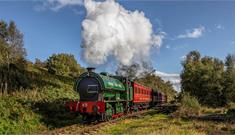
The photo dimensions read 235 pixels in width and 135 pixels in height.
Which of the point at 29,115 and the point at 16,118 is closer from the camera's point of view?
the point at 16,118

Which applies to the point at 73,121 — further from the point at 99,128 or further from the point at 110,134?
the point at 110,134

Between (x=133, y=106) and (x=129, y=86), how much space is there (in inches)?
111

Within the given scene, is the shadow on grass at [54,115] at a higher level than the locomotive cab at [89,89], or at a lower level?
lower

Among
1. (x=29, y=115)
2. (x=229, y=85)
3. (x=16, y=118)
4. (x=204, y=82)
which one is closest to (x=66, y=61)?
(x=204, y=82)

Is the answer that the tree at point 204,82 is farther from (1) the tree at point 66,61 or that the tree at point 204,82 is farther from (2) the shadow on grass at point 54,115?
(1) the tree at point 66,61

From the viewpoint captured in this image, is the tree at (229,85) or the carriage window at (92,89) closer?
the carriage window at (92,89)

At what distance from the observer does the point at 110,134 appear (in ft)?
52.6

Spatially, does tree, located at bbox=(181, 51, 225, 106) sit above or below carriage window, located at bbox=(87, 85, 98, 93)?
above

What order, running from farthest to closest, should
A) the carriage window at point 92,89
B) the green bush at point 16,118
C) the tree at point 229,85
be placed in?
the tree at point 229,85 < the carriage window at point 92,89 < the green bush at point 16,118

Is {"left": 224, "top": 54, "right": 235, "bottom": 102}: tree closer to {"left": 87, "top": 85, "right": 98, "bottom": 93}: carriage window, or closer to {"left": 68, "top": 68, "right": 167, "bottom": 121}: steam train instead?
{"left": 68, "top": 68, "right": 167, "bottom": 121}: steam train

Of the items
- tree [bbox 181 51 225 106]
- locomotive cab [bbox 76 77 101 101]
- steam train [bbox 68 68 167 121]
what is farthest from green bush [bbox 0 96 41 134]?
tree [bbox 181 51 225 106]

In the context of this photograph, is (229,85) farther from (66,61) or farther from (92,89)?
(66,61)

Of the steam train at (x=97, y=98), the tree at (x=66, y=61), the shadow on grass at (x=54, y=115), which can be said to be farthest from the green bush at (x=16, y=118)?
the tree at (x=66, y=61)

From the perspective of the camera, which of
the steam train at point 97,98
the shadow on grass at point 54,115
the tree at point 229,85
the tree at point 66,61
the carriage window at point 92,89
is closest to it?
the shadow on grass at point 54,115
